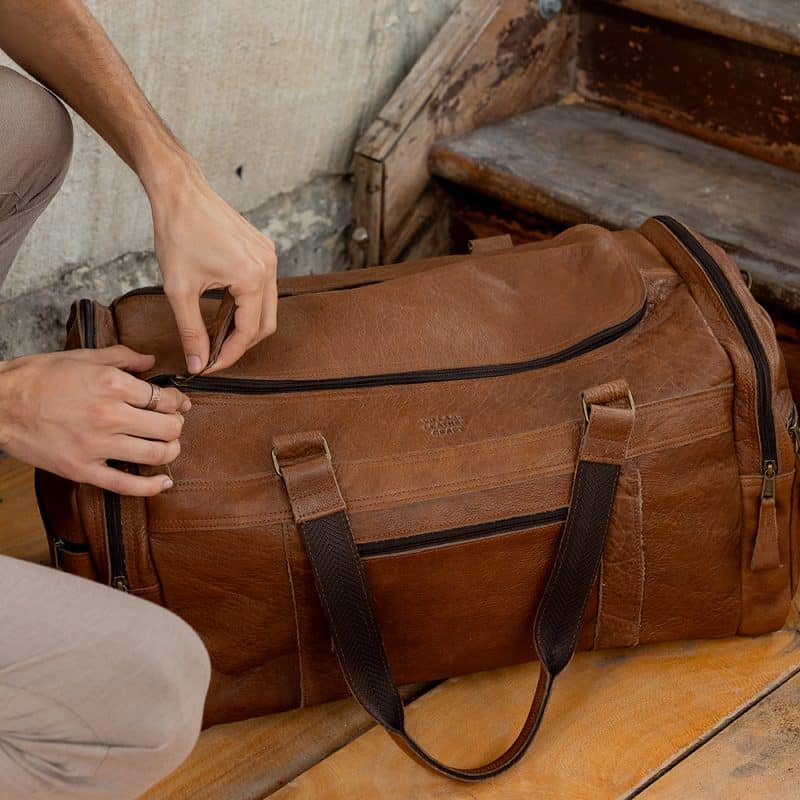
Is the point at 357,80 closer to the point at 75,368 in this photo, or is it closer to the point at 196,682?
the point at 75,368

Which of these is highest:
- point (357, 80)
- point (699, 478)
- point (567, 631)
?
point (357, 80)

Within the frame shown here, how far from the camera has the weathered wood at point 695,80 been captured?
167 centimetres

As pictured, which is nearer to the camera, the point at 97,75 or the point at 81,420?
the point at 81,420

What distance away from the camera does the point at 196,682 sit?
2.95 feet

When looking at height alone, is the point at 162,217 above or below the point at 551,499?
above

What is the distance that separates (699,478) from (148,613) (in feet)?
1.94

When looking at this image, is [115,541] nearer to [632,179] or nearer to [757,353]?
[757,353]

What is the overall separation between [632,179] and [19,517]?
0.96 meters

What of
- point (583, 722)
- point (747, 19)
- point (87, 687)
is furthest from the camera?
point (747, 19)

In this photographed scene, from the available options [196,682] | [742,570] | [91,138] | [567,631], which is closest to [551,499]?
[567,631]

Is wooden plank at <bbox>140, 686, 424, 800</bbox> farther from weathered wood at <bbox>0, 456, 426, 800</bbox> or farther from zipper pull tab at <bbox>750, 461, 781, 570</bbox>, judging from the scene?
zipper pull tab at <bbox>750, 461, 781, 570</bbox>

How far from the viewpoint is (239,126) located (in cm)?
164

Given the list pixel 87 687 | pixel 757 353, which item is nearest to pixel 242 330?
pixel 87 687

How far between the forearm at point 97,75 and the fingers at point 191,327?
12 centimetres
